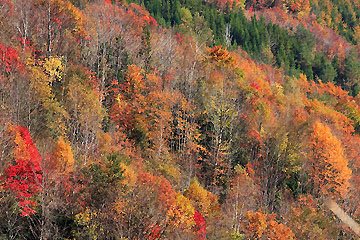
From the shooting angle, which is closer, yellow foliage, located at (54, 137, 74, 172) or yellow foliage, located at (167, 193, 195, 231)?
yellow foliage, located at (167, 193, 195, 231)

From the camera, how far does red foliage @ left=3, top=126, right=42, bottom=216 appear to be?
2242cm

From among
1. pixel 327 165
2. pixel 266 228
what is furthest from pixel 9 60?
pixel 327 165

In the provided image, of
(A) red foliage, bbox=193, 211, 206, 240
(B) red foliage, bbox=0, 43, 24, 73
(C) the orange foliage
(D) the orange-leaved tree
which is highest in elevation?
(B) red foliage, bbox=0, 43, 24, 73

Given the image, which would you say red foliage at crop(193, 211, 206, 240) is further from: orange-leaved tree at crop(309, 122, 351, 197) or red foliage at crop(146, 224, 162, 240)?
orange-leaved tree at crop(309, 122, 351, 197)

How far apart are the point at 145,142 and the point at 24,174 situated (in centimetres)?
1771

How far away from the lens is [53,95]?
34656 mm

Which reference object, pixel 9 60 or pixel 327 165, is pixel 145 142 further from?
pixel 327 165

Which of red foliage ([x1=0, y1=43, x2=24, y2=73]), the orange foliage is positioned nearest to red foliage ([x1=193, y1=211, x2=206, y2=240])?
the orange foliage

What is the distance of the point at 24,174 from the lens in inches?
965

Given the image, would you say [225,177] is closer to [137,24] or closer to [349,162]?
[349,162]

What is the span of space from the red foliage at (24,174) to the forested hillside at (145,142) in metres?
0.08

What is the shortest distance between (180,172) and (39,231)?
20199mm

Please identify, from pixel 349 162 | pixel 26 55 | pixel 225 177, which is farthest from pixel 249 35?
pixel 26 55

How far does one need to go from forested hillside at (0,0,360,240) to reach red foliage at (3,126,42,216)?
8cm
